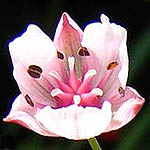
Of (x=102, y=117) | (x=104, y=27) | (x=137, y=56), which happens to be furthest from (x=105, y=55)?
(x=137, y=56)

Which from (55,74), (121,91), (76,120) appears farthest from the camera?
(55,74)

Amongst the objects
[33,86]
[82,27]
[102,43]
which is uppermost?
[102,43]

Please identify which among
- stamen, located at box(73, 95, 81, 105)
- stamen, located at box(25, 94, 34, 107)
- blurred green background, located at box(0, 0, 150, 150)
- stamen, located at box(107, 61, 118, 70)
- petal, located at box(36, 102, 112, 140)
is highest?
stamen, located at box(107, 61, 118, 70)

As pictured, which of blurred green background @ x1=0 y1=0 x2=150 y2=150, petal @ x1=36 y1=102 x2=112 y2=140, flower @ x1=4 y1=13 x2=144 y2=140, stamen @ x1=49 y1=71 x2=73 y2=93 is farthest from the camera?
blurred green background @ x1=0 y1=0 x2=150 y2=150

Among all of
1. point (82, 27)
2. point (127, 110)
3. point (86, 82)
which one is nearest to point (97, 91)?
point (86, 82)

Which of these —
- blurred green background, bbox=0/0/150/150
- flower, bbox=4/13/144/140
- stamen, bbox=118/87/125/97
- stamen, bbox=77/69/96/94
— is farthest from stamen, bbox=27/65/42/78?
blurred green background, bbox=0/0/150/150

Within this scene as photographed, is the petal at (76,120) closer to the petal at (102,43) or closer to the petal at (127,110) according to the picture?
the petal at (127,110)

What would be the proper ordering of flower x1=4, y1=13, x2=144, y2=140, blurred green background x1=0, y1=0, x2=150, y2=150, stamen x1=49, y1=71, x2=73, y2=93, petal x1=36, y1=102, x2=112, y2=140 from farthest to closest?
blurred green background x1=0, y1=0, x2=150, y2=150 < stamen x1=49, y1=71, x2=73, y2=93 < flower x1=4, y1=13, x2=144, y2=140 < petal x1=36, y1=102, x2=112, y2=140

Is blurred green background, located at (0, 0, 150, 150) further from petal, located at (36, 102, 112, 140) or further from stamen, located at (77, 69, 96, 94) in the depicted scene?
petal, located at (36, 102, 112, 140)

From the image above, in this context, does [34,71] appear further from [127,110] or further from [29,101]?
[127,110]
